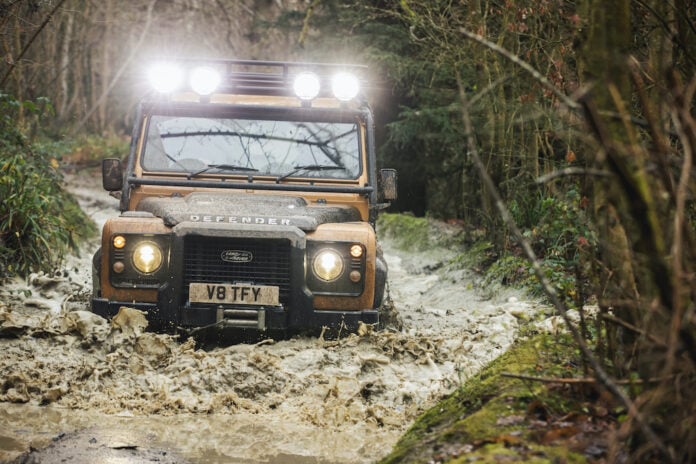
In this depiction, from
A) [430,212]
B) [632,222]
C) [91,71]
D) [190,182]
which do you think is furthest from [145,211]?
[91,71]

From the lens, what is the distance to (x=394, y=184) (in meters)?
6.66

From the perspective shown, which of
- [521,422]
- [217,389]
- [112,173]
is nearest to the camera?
[521,422]

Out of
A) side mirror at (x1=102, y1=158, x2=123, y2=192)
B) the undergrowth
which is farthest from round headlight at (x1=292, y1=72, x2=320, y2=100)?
the undergrowth

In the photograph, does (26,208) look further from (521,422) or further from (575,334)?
(575,334)

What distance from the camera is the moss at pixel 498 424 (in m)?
2.69

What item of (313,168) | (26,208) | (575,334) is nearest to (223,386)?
(313,168)

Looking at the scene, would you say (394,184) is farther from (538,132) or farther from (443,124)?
(443,124)

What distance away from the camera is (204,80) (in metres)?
6.73

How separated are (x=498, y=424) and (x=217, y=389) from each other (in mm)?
2477

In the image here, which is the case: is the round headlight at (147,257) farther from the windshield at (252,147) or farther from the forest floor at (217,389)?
the windshield at (252,147)

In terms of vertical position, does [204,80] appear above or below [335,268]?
above

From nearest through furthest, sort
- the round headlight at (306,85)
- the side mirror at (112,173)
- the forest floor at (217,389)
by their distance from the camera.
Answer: the forest floor at (217,389) < the side mirror at (112,173) < the round headlight at (306,85)

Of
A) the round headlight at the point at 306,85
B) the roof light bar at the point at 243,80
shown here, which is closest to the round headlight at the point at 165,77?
the roof light bar at the point at 243,80

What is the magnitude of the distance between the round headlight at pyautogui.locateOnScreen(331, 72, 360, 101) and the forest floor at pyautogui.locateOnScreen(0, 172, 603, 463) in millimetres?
1866
